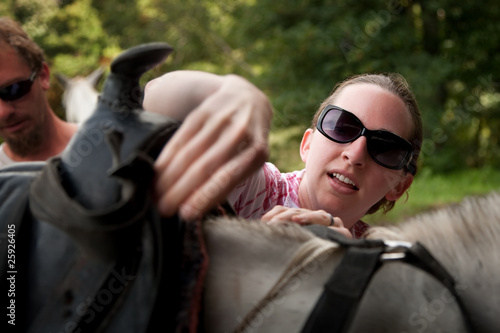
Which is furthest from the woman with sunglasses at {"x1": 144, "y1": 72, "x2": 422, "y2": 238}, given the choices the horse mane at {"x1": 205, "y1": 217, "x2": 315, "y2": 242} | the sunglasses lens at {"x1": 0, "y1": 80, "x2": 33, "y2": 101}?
the sunglasses lens at {"x1": 0, "y1": 80, "x2": 33, "y2": 101}

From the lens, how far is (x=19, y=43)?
10.5ft


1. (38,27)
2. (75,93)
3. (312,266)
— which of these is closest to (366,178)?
(312,266)

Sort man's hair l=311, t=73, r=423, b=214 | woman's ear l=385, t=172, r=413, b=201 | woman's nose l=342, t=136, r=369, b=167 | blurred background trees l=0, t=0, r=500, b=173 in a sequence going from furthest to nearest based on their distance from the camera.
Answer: blurred background trees l=0, t=0, r=500, b=173, woman's ear l=385, t=172, r=413, b=201, man's hair l=311, t=73, r=423, b=214, woman's nose l=342, t=136, r=369, b=167

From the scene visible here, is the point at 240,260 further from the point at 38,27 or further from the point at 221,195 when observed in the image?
the point at 38,27

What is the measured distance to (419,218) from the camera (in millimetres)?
1164

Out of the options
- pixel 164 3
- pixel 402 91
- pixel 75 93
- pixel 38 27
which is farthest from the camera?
pixel 164 3

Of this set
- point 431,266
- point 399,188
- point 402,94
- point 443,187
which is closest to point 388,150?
point 402,94

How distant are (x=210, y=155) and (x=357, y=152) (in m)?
0.79

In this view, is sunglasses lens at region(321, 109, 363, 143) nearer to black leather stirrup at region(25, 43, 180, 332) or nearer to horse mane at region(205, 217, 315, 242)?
horse mane at region(205, 217, 315, 242)

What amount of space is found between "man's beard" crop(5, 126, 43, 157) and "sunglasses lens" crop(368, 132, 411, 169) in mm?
2371

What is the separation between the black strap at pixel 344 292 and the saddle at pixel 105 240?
23cm

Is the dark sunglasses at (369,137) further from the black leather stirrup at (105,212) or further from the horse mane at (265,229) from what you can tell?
the black leather stirrup at (105,212)

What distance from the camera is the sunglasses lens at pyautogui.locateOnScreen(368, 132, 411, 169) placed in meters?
1.60

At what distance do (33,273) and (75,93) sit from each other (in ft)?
17.6
